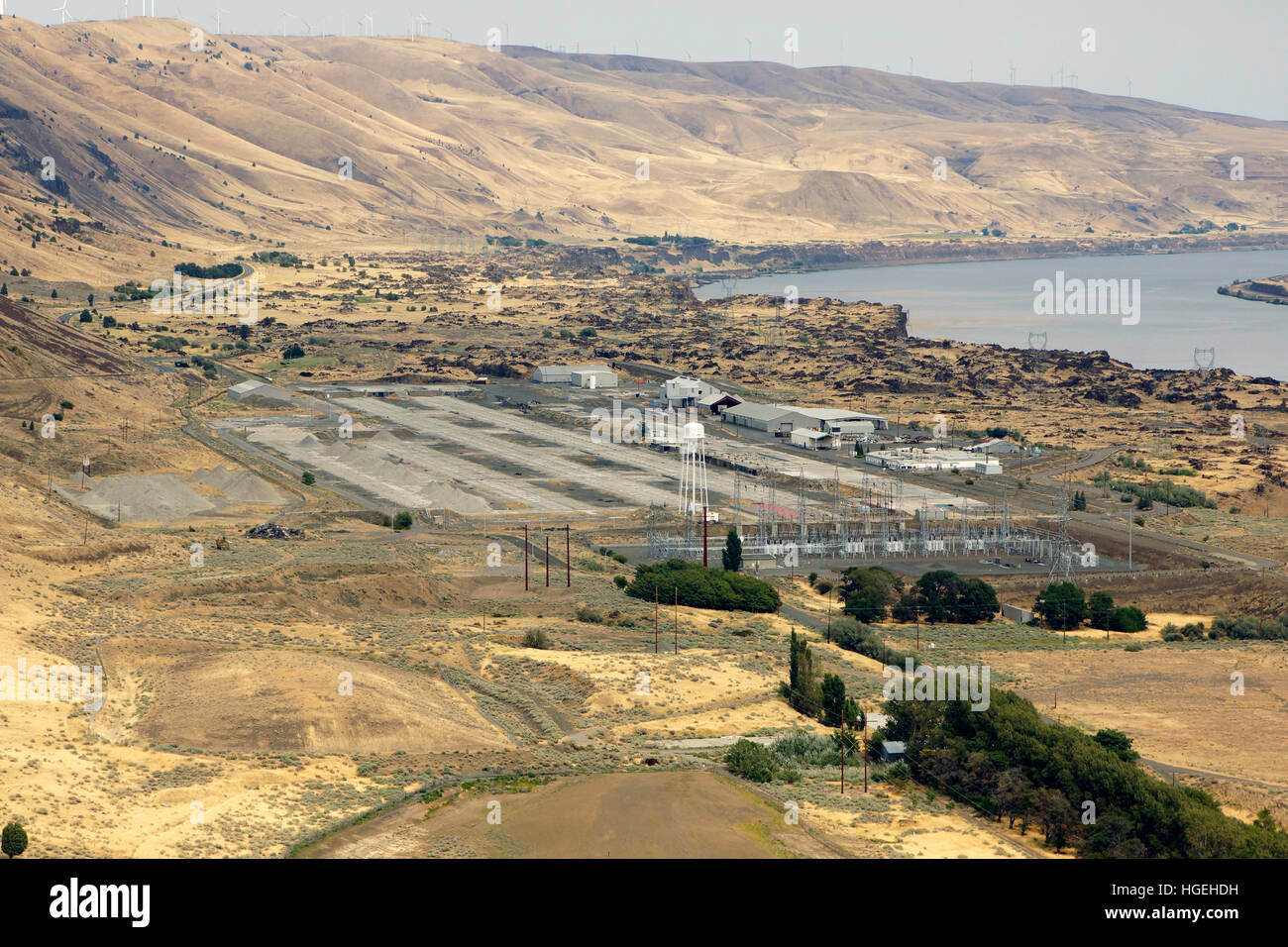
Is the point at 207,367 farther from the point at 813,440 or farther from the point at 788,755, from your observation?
the point at 788,755

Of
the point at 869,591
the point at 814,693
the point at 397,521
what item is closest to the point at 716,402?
the point at 397,521

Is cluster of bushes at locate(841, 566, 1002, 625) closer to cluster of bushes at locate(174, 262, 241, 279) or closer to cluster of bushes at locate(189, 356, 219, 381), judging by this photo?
cluster of bushes at locate(189, 356, 219, 381)

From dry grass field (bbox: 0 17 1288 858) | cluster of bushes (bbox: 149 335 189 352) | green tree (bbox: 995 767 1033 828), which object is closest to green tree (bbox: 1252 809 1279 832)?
dry grass field (bbox: 0 17 1288 858)

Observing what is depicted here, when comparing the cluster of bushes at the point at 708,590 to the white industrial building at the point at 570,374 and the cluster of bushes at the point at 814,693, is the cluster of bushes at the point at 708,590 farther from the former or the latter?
the white industrial building at the point at 570,374

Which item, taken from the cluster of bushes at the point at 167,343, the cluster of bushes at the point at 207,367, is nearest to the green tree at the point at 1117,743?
the cluster of bushes at the point at 207,367

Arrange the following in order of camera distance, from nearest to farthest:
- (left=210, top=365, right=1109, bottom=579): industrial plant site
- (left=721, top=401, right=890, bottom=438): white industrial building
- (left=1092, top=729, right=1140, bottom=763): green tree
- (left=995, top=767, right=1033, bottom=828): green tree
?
(left=995, top=767, right=1033, bottom=828): green tree
(left=1092, top=729, right=1140, bottom=763): green tree
(left=210, top=365, right=1109, bottom=579): industrial plant site
(left=721, top=401, right=890, bottom=438): white industrial building
